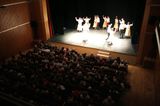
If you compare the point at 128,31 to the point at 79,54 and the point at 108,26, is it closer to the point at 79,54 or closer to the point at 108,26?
the point at 108,26

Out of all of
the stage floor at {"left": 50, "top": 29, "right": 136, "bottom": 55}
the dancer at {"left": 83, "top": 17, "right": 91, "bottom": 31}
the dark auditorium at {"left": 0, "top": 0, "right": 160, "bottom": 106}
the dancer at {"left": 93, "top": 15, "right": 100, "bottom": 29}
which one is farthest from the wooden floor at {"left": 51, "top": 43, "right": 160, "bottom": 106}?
the dancer at {"left": 93, "top": 15, "right": 100, "bottom": 29}

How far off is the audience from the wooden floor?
0.99 feet

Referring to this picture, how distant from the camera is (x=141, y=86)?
5875mm

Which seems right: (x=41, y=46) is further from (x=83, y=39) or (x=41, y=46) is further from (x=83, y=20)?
(x=83, y=20)

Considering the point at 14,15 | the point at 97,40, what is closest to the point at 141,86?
the point at 97,40

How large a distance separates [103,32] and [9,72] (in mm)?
5774

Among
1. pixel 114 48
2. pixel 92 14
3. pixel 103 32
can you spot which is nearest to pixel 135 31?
pixel 114 48

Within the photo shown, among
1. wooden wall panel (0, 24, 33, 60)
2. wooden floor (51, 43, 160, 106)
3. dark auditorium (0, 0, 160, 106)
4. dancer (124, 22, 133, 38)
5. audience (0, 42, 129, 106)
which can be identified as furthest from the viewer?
dancer (124, 22, 133, 38)

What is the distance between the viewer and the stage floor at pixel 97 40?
7781mm

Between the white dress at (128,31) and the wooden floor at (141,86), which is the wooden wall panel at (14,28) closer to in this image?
the wooden floor at (141,86)

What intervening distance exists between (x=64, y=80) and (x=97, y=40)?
3.79 meters

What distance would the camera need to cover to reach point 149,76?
6.43 metres

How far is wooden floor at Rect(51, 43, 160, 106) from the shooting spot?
5.12 metres

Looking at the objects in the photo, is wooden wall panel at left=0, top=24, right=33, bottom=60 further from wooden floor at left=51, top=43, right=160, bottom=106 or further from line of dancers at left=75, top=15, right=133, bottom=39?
wooden floor at left=51, top=43, right=160, bottom=106
